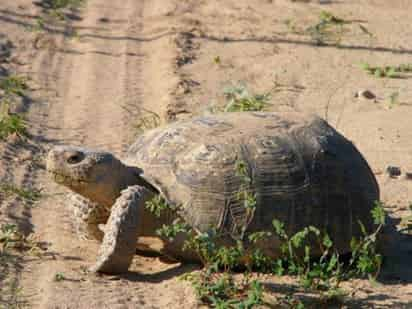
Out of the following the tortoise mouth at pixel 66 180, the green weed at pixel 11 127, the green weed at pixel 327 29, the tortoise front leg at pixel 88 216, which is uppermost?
the green weed at pixel 327 29

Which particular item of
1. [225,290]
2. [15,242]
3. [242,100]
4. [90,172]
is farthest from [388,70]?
[225,290]

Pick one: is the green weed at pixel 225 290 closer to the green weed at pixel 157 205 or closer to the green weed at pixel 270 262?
the green weed at pixel 270 262

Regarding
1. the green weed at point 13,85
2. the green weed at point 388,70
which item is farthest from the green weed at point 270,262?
the green weed at point 388,70

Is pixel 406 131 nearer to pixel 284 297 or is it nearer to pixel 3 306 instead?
pixel 284 297

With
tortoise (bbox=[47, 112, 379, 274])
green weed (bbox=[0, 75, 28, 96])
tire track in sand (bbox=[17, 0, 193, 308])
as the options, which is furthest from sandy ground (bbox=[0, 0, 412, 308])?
tortoise (bbox=[47, 112, 379, 274])

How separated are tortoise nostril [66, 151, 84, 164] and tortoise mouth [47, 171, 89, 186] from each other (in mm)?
87

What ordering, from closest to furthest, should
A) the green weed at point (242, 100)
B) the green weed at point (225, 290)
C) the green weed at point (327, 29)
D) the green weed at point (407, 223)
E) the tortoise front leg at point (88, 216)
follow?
the green weed at point (225, 290), the tortoise front leg at point (88, 216), the green weed at point (407, 223), the green weed at point (242, 100), the green weed at point (327, 29)

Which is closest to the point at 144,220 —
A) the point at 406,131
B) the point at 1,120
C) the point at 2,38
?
the point at 1,120

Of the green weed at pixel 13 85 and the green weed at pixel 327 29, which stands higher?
the green weed at pixel 327 29

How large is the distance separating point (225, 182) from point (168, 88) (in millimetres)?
3667

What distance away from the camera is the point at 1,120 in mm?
7500

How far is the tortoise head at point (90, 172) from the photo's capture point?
5.21 meters

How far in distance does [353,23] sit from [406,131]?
3504 millimetres

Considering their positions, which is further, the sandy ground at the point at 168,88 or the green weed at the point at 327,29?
the green weed at the point at 327,29
